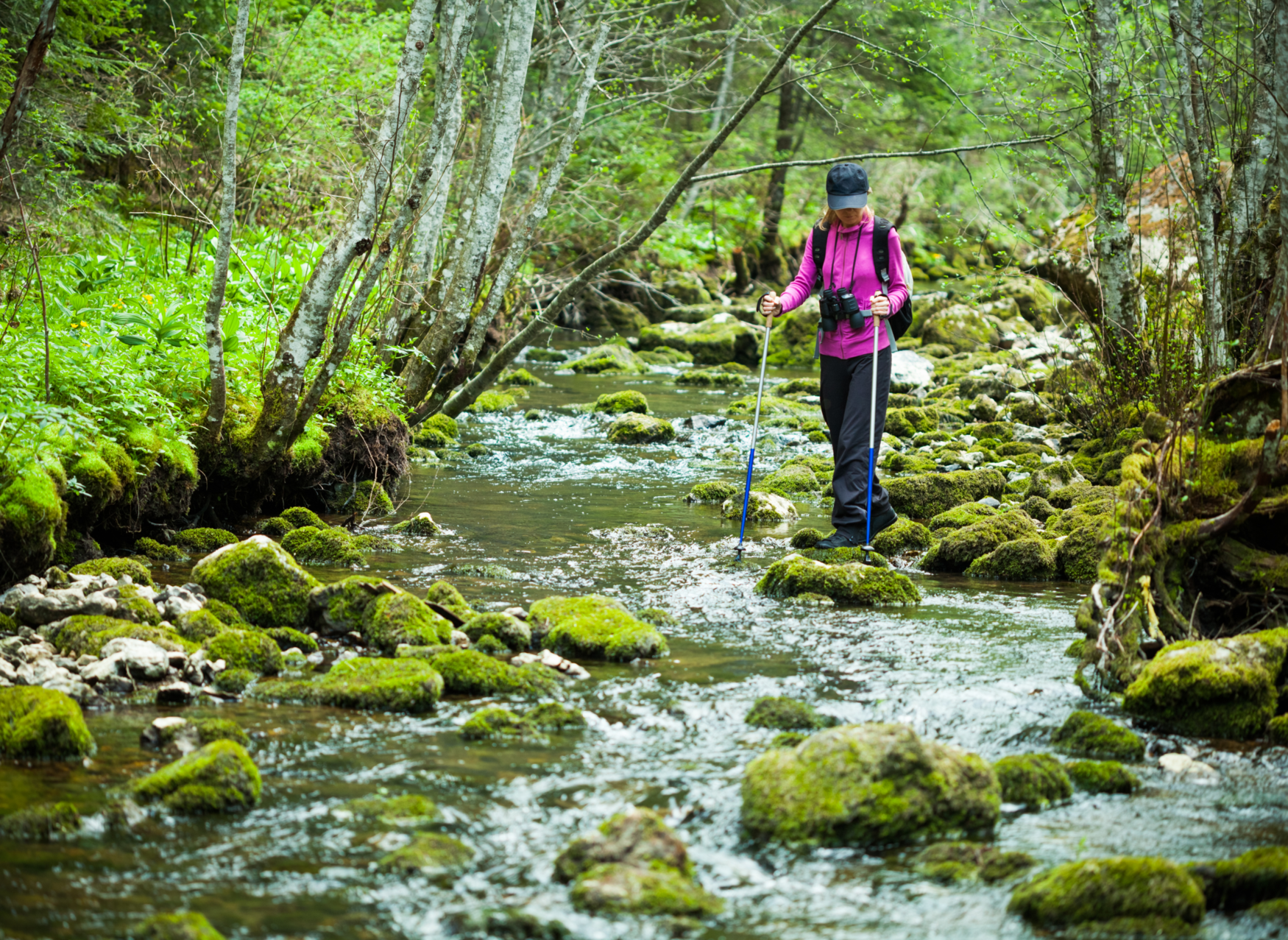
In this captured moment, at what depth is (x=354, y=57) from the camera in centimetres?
1766

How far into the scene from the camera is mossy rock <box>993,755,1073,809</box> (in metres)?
4.25

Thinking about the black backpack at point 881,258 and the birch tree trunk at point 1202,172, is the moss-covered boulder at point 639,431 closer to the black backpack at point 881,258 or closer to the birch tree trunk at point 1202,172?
the black backpack at point 881,258

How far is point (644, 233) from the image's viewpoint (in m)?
11.0

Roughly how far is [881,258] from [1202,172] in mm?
3126

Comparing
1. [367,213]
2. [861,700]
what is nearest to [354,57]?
[367,213]

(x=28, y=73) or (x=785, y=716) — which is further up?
(x=28, y=73)

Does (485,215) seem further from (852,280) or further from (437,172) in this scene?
(852,280)

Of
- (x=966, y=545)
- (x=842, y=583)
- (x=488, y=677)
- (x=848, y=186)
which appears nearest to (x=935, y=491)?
(x=966, y=545)

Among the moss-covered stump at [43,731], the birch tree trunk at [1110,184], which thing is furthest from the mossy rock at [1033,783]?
the birch tree trunk at [1110,184]

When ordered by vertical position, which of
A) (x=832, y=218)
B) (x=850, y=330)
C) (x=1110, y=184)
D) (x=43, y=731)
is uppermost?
(x=1110, y=184)

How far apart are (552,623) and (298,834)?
8.32ft

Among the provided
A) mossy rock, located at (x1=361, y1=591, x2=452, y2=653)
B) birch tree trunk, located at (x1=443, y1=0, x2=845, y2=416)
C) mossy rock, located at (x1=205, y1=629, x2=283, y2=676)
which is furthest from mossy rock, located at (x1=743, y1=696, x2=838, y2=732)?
birch tree trunk, located at (x1=443, y1=0, x2=845, y2=416)

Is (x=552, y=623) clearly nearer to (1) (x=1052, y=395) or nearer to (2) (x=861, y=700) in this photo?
(2) (x=861, y=700)

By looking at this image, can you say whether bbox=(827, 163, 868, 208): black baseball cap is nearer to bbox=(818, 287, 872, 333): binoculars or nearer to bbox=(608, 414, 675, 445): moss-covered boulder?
bbox=(818, 287, 872, 333): binoculars
